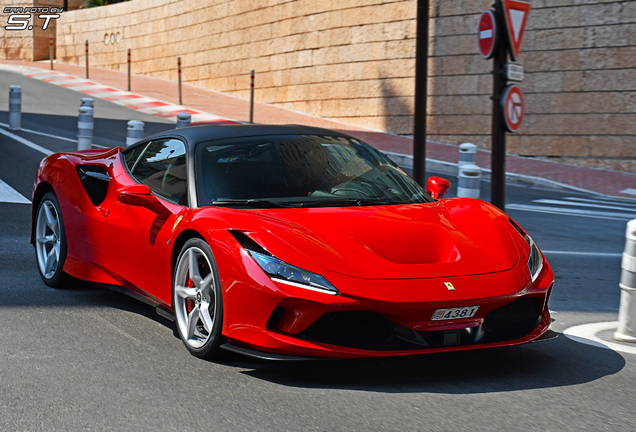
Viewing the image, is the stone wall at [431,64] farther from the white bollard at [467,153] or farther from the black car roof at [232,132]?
the black car roof at [232,132]

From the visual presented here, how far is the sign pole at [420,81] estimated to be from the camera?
9.38m

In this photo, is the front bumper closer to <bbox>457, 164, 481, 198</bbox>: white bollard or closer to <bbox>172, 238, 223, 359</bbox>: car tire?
<bbox>172, 238, 223, 359</bbox>: car tire

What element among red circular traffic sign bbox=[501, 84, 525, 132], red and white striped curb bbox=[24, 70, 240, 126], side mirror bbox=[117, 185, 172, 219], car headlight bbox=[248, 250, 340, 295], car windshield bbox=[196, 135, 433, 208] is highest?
red and white striped curb bbox=[24, 70, 240, 126]

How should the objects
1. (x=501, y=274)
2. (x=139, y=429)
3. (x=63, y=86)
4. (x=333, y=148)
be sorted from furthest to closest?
(x=63, y=86), (x=333, y=148), (x=501, y=274), (x=139, y=429)

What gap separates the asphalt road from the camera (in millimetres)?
3133

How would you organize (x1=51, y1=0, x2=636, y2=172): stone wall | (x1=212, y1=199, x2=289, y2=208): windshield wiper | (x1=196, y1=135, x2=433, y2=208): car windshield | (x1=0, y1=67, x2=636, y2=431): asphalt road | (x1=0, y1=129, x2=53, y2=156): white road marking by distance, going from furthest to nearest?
1. (x1=51, y1=0, x2=636, y2=172): stone wall
2. (x1=0, y1=129, x2=53, y2=156): white road marking
3. (x1=196, y1=135, x2=433, y2=208): car windshield
4. (x1=212, y1=199, x2=289, y2=208): windshield wiper
5. (x1=0, y1=67, x2=636, y2=431): asphalt road

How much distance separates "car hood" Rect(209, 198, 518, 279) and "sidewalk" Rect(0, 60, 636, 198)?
384 inches

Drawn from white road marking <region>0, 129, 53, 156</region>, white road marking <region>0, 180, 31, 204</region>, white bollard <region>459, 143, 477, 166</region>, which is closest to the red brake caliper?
white road marking <region>0, 180, 31, 204</region>

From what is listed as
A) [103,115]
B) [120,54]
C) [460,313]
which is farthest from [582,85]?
[120,54]

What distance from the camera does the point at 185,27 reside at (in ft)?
91.7

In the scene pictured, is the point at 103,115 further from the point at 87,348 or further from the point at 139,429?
the point at 139,429

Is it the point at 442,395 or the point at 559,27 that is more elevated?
the point at 559,27

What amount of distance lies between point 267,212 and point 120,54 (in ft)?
97.7

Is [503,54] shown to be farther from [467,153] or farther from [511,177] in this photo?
[511,177]
